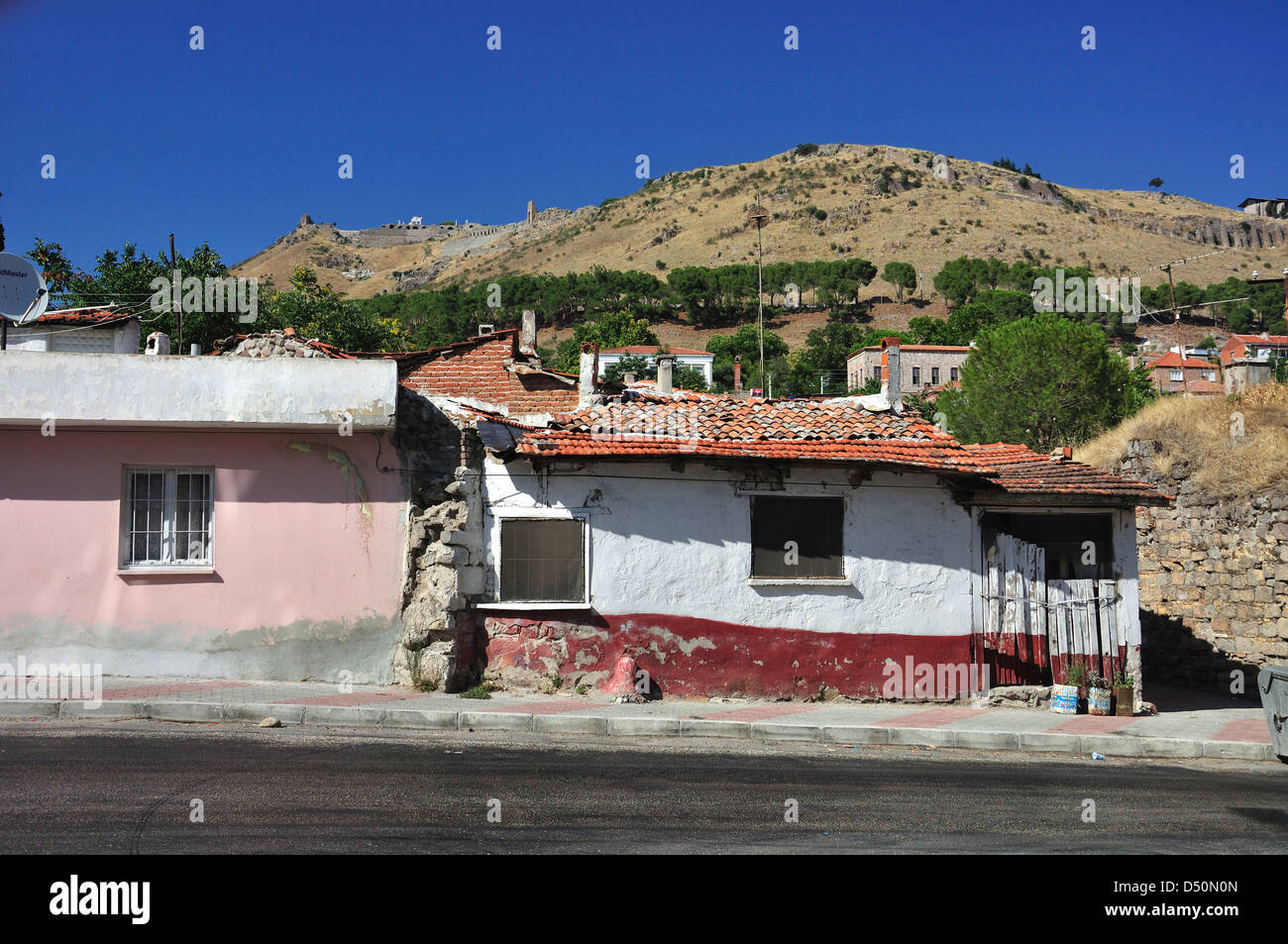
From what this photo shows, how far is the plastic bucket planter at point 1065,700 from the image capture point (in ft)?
45.2

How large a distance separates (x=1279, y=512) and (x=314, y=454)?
15881 mm

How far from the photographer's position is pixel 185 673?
12.6 metres

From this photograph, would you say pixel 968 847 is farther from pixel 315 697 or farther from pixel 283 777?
pixel 315 697

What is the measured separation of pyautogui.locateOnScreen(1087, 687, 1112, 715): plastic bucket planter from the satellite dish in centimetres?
1537

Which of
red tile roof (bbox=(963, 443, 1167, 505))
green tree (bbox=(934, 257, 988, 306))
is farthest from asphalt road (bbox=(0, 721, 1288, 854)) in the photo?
green tree (bbox=(934, 257, 988, 306))

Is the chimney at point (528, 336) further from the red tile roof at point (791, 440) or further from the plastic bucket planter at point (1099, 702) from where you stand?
the plastic bucket planter at point (1099, 702)

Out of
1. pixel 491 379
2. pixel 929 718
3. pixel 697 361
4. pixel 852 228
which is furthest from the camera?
pixel 852 228

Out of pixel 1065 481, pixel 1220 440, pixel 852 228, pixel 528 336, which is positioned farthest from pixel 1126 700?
pixel 852 228

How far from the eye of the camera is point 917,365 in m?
87.6

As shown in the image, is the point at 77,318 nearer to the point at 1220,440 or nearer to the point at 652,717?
the point at 652,717

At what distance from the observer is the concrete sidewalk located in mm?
10875

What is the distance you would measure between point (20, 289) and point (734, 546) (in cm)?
1011

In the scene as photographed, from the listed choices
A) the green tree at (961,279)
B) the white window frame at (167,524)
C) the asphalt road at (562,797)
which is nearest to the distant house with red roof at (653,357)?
the green tree at (961,279)
